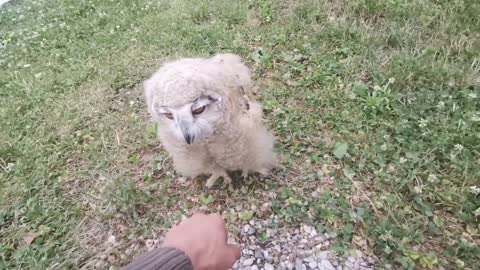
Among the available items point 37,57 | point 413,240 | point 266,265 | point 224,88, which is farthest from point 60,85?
point 413,240

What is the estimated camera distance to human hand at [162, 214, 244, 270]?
1.83m

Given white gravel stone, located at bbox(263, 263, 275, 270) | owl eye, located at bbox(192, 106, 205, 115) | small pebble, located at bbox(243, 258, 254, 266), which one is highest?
owl eye, located at bbox(192, 106, 205, 115)

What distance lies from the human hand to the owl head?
2.04 ft

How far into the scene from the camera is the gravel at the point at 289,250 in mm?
2693

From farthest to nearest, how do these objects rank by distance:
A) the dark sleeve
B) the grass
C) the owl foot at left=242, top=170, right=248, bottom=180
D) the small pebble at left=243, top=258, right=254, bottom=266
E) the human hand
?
the owl foot at left=242, top=170, right=248, bottom=180, the grass, the small pebble at left=243, top=258, right=254, bottom=266, the human hand, the dark sleeve

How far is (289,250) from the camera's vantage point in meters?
2.83

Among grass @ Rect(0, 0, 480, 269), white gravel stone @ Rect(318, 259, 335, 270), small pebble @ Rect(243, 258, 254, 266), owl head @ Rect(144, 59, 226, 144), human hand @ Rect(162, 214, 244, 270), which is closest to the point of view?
human hand @ Rect(162, 214, 244, 270)

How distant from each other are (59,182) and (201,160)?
156 cm

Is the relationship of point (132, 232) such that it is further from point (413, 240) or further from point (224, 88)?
point (413, 240)

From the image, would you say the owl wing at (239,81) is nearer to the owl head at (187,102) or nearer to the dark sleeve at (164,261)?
the owl head at (187,102)

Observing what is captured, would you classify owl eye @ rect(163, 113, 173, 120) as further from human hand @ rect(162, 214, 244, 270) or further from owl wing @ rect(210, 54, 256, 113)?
human hand @ rect(162, 214, 244, 270)

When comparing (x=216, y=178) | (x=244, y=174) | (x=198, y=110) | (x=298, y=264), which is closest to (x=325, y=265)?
(x=298, y=264)

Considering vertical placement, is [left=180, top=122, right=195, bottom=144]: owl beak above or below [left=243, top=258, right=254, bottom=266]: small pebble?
above

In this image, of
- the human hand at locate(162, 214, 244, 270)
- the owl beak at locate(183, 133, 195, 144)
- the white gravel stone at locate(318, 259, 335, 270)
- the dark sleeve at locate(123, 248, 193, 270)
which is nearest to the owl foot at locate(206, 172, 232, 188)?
the owl beak at locate(183, 133, 195, 144)
